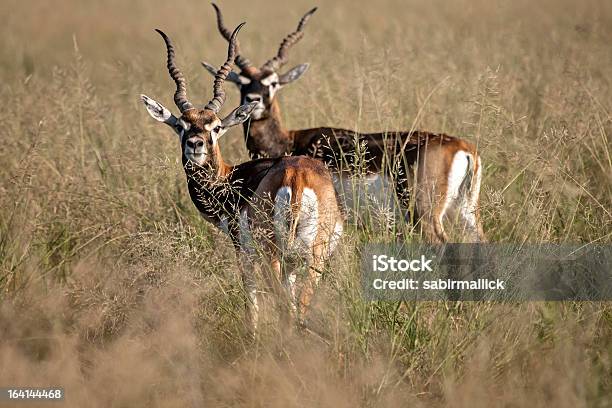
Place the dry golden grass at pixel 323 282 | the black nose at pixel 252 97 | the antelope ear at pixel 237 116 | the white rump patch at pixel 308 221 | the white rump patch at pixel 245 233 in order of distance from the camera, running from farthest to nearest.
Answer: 1. the black nose at pixel 252 97
2. the antelope ear at pixel 237 116
3. the white rump patch at pixel 245 233
4. the white rump patch at pixel 308 221
5. the dry golden grass at pixel 323 282

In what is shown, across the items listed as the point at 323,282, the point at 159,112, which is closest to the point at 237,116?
the point at 159,112

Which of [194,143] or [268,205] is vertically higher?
[194,143]

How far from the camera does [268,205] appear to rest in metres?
5.45

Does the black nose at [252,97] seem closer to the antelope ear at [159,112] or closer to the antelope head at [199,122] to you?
the antelope head at [199,122]

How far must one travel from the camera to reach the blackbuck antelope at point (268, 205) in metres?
4.79

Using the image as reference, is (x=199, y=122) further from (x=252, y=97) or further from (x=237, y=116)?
(x=252, y=97)

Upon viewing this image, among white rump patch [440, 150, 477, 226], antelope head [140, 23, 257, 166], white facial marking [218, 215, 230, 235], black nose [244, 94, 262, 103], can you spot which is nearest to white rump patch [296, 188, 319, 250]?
white facial marking [218, 215, 230, 235]

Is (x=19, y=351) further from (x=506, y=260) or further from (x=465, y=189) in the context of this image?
(x=465, y=189)

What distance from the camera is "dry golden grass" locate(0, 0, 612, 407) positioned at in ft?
13.4

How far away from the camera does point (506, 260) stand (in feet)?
14.9

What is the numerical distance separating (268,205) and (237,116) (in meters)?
1.20

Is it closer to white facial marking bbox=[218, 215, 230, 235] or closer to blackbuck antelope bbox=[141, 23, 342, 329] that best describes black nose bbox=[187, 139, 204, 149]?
blackbuck antelope bbox=[141, 23, 342, 329]

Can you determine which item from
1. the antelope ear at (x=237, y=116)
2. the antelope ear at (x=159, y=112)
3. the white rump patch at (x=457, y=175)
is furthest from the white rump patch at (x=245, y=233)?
the white rump patch at (x=457, y=175)

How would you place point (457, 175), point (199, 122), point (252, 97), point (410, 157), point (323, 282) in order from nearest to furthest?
point (323, 282), point (199, 122), point (457, 175), point (410, 157), point (252, 97)
